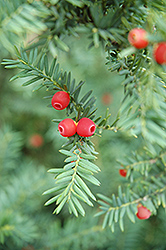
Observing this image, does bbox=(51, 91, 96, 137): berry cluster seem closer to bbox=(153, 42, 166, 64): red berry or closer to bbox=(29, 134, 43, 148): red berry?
bbox=(153, 42, 166, 64): red berry

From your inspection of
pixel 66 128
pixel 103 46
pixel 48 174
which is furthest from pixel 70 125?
pixel 48 174

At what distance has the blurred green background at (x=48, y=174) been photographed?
2.42ft

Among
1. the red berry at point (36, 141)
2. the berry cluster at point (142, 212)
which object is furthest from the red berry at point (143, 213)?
the red berry at point (36, 141)

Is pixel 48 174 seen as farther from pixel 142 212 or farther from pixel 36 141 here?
pixel 142 212

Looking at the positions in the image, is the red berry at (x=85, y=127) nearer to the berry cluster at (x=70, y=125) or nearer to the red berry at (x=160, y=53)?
the berry cluster at (x=70, y=125)

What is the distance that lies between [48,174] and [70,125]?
578mm

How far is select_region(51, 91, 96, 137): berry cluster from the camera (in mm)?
330

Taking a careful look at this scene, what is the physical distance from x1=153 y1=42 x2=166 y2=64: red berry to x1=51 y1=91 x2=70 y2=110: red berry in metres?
0.16

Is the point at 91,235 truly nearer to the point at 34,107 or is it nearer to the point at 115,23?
the point at 34,107

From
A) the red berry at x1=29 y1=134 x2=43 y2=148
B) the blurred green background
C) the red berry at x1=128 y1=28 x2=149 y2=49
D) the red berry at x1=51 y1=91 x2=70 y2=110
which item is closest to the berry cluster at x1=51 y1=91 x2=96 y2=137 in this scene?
the red berry at x1=51 y1=91 x2=70 y2=110

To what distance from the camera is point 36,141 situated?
1.07 meters

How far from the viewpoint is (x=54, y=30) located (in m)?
0.28

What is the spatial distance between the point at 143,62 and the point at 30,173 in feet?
2.14

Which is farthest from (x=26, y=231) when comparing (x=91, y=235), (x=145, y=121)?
(x=145, y=121)
